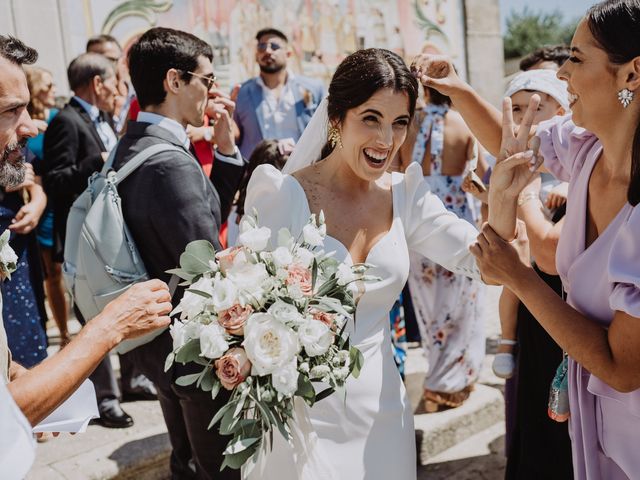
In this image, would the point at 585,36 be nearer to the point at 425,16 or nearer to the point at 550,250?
the point at 550,250

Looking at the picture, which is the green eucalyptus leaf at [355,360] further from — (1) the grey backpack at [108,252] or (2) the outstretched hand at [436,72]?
(2) the outstretched hand at [436,72]

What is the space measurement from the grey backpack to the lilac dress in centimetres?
158

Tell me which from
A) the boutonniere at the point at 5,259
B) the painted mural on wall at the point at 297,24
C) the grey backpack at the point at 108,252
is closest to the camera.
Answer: the boutonniere at the point at 5,259

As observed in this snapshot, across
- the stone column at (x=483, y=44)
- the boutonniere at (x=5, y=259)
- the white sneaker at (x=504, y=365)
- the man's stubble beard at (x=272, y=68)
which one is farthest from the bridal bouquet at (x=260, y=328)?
the stone column at (x=483, y=44)

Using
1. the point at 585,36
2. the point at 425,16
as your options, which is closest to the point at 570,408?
the point at 585,36

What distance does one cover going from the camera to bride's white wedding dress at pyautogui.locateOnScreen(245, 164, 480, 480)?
217 cm

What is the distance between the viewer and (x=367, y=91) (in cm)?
228

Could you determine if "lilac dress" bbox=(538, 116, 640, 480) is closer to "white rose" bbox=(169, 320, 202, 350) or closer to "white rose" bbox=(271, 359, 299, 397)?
"white rose" bbox=(271, 359, 299, 397)

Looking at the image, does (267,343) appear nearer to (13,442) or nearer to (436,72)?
(13,442)

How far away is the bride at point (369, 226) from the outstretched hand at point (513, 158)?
1.52ft

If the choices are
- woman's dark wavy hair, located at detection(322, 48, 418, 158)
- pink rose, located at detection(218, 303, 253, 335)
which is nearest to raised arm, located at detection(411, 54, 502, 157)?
woman's dark wavy hair, located at detection(322, 48, 418, 158)

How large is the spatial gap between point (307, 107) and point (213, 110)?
236 cm

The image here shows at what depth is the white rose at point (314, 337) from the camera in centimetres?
163

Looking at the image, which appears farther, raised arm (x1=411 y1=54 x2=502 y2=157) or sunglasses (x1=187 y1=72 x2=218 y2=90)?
sunglasses (x1=187 y1=72 x2=218 y2=90)
